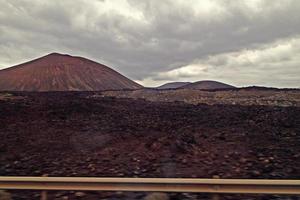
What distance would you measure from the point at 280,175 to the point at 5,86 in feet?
337

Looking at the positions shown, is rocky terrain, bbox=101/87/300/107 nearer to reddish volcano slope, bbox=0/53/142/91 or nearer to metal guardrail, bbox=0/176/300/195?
metal guardrail, bbox=0/176/300/195

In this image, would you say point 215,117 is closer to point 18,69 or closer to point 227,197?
point 227,197

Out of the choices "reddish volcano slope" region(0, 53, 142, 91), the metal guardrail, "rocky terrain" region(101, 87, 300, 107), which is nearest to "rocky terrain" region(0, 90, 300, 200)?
the metal guardrail

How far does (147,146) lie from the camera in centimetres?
1238

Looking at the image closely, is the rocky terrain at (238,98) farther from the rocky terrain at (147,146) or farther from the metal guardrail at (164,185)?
the metal guardrail at (164,185)

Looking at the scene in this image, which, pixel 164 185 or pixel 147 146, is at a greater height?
pixel 164 185

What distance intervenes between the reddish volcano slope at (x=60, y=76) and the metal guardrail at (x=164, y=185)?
93826 millimetres

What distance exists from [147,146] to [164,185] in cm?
704

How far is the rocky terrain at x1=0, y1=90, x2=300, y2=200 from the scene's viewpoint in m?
9.05

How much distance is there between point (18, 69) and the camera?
387 feet

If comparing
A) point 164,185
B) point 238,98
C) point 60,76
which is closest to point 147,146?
point 164,185

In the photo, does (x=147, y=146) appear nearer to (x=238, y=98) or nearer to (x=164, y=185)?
(x=164, y=185)

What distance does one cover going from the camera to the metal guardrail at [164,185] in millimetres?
5109

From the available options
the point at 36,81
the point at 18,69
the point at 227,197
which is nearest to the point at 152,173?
the point at 227,197
